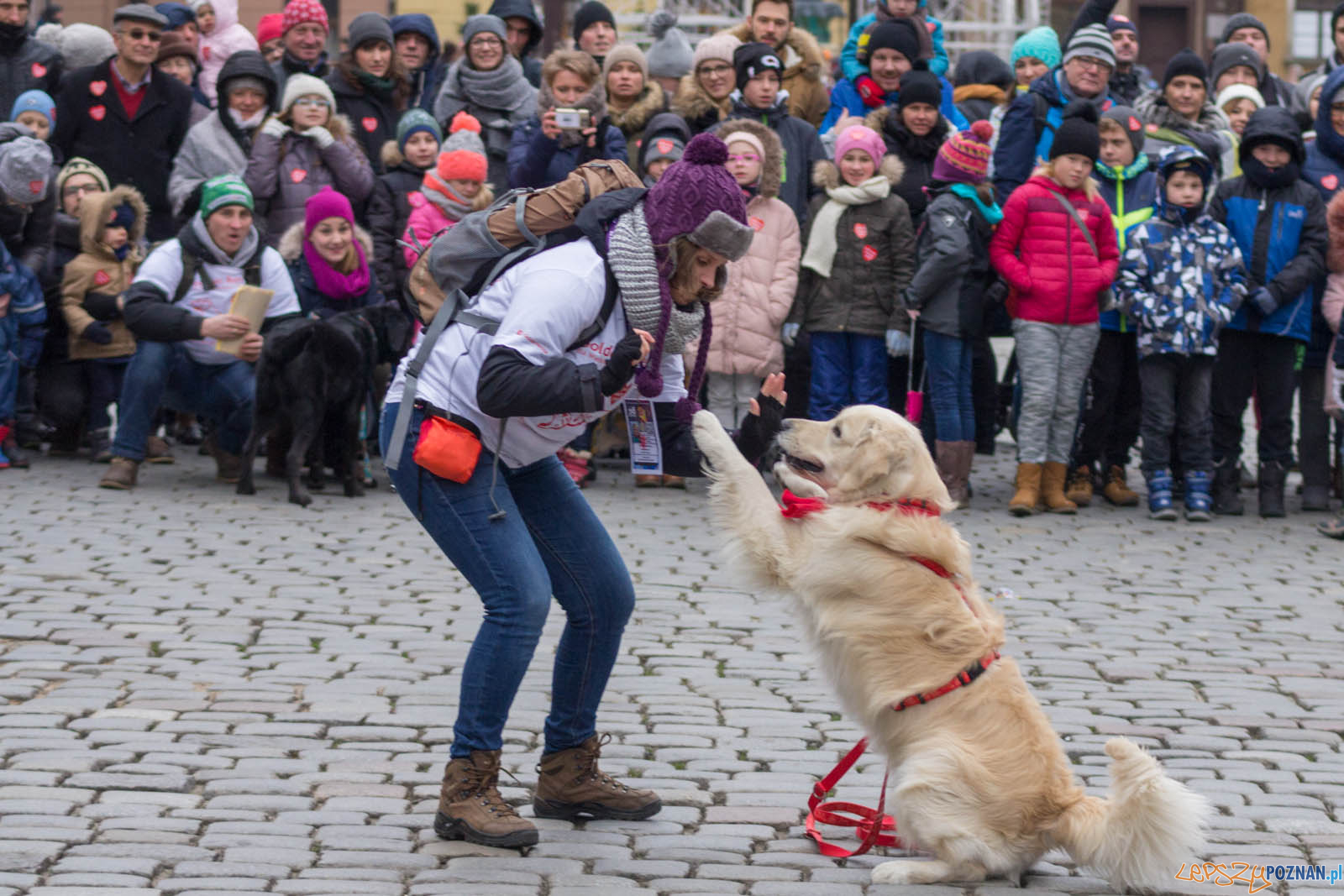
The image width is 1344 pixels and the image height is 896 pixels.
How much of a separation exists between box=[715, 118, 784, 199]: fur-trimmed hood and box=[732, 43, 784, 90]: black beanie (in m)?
0.61

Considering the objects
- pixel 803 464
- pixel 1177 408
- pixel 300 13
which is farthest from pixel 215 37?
pixel 803 464

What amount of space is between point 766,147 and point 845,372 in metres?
1.52

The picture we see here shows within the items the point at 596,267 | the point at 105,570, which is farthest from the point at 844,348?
the point at 596,267

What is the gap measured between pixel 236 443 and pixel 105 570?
8.80 feet

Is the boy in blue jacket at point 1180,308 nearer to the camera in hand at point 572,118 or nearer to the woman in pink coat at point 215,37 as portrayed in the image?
the camera in hand at point 572,118

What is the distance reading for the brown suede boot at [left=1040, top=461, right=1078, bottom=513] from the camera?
10.4 m

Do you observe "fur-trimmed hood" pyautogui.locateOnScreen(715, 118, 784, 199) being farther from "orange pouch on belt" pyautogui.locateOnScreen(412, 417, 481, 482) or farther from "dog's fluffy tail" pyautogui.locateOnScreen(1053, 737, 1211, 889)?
"dog's fluffy tail" pyautogui.locateOnScreen(1053, 737, 1211, 889)

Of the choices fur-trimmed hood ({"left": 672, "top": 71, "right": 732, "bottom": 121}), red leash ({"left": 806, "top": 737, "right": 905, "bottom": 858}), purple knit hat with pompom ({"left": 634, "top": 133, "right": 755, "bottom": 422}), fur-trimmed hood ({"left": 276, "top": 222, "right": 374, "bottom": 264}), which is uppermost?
fur-trimmed hood ({"left": 672, "top": 71, "right": 732, "bottom": 121})

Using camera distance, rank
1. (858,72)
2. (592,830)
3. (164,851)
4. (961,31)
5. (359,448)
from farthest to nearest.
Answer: (961,31) < (858,72) < (359,448) < (592,830) < (164,851)

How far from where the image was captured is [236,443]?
34.5ft

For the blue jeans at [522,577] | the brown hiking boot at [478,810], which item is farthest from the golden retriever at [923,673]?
the brown hiking boot at [478,810]

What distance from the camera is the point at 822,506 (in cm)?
500

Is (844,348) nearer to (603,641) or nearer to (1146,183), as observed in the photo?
(1146,183)

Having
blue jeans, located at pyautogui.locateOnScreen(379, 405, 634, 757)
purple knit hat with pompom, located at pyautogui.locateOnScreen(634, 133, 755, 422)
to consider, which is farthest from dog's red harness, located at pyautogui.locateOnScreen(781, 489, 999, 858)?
purple knit hat with pompom, located at pyautogui.locateOnScreen(634, 133, 755, 422)
